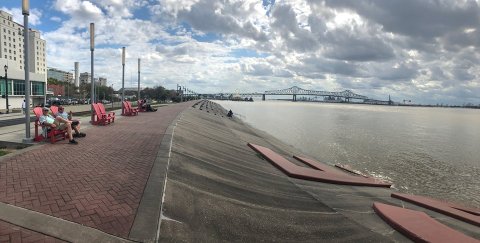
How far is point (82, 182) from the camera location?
5664 millimetres

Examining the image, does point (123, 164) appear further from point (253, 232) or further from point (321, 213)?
point (321, 213)

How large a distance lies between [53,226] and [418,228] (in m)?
6.09

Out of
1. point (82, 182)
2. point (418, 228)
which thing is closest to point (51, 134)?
point (82, 182)

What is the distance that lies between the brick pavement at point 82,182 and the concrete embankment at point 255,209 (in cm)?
60

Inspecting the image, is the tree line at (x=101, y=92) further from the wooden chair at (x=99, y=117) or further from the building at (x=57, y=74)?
the wooden chair at (x=99, y=117)

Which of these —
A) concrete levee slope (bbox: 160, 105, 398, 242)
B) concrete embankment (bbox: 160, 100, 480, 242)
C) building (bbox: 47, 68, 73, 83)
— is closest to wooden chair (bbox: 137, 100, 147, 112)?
concrete embankment (bbox: 160, 100, 480, 242)

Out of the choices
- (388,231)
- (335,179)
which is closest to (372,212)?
(388,231)

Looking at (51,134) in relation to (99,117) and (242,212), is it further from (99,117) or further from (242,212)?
(242,212)

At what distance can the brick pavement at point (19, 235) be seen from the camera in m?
3.64

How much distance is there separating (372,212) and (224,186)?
3.44 m

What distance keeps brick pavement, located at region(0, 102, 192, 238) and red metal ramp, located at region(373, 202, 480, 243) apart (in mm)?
4769

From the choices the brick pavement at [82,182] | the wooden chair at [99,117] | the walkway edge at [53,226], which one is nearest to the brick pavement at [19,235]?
the walkway edge at [53,226]

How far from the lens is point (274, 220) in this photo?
5.70 m

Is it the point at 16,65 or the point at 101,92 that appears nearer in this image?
the point at 16,65
